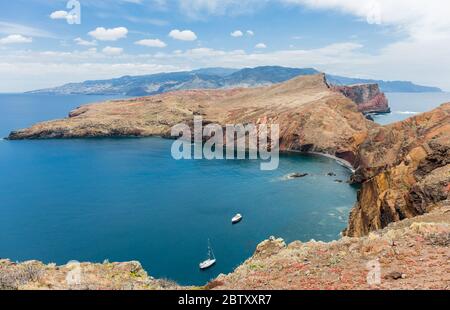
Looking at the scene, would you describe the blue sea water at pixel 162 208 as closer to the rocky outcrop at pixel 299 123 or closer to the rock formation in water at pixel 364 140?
the rock formation in water at pixel 364 140

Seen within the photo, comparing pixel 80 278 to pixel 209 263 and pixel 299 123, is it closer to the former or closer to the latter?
pixel 209 263

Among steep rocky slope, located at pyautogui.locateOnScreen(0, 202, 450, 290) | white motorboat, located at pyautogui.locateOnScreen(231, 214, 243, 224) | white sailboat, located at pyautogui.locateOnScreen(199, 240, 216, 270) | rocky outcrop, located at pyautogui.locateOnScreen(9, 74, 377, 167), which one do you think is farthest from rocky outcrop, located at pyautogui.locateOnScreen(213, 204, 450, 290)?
rocky outcrop, located at pyautogui.locateOnScreen(9, 74, 377, 167)

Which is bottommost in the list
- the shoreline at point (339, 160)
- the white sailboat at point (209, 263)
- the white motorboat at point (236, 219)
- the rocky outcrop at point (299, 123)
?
the white sailboat at point (209, 263)

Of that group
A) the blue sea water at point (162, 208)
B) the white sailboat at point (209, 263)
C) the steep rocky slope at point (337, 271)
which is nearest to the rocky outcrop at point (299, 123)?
the blue sea water at point (162, 208)

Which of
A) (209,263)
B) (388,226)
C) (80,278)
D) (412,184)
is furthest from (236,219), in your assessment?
(80,278)

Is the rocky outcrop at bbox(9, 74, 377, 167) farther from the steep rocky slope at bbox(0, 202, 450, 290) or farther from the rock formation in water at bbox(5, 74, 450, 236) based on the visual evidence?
the steep rocky slope at bbox(0, 202, 450, 290)
